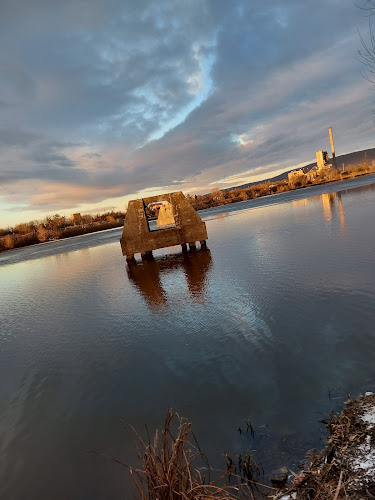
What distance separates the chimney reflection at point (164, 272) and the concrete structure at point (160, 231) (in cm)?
87

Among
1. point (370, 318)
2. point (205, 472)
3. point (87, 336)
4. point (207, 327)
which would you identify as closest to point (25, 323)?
point (87, 336)

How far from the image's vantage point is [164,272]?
479 inches

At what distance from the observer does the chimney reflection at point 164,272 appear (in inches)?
341

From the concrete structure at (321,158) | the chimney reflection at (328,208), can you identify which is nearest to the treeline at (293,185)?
the concrete structure at (321,158)

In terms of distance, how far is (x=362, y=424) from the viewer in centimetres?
265

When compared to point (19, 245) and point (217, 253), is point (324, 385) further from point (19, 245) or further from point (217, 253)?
point (19, 245)

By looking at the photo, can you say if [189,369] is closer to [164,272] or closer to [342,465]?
[342,465]

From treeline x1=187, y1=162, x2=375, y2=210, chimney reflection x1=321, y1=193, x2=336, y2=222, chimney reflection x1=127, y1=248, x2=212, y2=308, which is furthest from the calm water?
treeline x1=187, y1=162, x2=375, y2=210

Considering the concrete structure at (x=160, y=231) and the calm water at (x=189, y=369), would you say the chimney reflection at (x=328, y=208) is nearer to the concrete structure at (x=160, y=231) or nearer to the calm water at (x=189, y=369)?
the concrete structure at (x=160, y=231)

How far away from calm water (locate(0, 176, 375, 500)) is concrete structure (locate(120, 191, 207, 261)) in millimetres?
5798

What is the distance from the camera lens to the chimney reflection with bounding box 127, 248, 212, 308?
341 inches

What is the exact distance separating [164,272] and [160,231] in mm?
3372

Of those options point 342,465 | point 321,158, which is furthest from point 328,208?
point 321,158

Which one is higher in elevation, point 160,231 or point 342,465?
point 160,231
